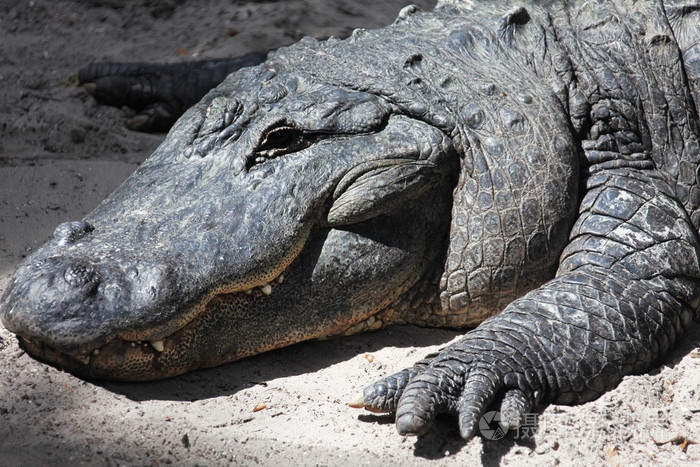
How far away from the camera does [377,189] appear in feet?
10.4

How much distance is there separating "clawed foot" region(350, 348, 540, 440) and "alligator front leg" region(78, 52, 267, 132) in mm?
3479

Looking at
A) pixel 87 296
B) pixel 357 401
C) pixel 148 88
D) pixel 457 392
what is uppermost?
pixel 148 88

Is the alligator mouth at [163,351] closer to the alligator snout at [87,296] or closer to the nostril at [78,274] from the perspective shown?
the alligator snout at [87,296]

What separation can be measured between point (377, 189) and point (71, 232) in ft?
4.30

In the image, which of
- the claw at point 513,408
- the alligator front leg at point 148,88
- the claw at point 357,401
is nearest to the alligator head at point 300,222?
the claw at point 357,401

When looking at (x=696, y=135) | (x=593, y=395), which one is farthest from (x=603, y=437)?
(x=696, y=135)

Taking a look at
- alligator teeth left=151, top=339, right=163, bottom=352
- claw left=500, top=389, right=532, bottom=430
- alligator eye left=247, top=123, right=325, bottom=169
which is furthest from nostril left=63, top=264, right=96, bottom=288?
claw left=500, top=389, right=532, bottom=430

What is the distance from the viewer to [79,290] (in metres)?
2.70

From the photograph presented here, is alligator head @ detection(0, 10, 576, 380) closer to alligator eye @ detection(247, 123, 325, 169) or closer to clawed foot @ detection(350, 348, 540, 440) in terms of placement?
alligator eye @ detection(247, 123, 325, 169)

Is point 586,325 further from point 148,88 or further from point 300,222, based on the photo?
point 148,88

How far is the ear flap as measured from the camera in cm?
314

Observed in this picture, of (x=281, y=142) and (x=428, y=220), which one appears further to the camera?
(x=428, y=220)

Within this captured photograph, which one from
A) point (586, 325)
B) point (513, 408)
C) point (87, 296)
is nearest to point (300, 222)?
point (87, 296)

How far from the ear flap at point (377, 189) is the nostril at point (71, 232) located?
1.03m
